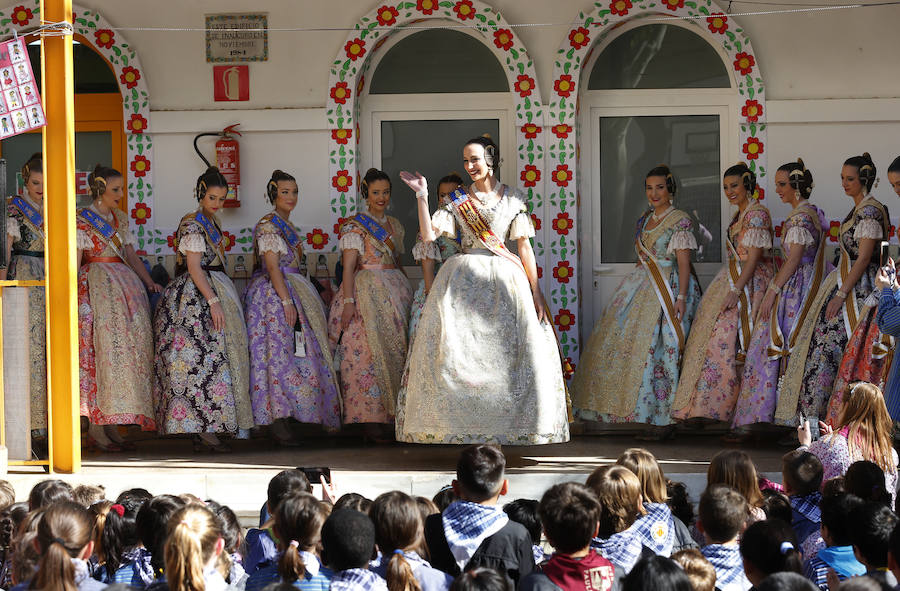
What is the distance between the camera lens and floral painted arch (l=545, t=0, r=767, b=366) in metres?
8.22

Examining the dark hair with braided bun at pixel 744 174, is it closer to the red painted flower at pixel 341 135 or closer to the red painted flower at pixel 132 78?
the red painted flower at pixel 341 135

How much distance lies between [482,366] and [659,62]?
9.20ft

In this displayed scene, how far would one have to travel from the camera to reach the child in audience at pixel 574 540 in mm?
3684

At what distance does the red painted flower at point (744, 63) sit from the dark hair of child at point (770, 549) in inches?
202

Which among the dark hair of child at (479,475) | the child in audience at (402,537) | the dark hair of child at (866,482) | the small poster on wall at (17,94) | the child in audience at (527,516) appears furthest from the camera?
the small poster on wall at (17,94)

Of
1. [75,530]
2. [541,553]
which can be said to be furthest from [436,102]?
[75,530]

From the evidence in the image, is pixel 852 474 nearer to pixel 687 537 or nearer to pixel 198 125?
pixel 687 537

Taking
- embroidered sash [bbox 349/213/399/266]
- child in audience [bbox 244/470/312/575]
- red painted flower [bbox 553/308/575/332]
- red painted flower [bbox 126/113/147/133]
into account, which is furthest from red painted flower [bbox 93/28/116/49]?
child in audience [bbox 244/470/312/575]

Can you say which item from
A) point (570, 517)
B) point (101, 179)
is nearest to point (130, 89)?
point (101, 179)

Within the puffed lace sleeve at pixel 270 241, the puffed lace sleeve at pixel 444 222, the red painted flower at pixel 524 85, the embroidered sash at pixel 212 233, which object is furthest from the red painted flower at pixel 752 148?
the embroidered sash at pixel 212 233

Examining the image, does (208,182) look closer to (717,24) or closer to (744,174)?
(744,174)

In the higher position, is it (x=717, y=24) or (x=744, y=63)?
(x=717, y=24)

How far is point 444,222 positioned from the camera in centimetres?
704

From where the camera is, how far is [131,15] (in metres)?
8.45
